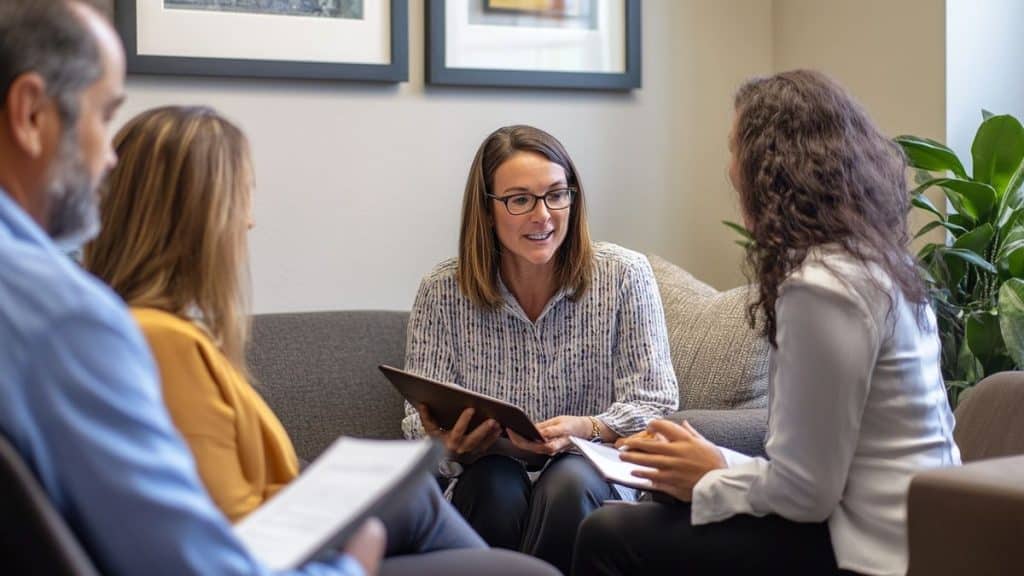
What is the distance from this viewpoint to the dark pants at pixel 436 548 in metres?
1.62

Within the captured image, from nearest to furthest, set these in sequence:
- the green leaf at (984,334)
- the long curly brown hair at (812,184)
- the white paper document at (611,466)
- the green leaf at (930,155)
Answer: the long curly brown hair at (812,184) < the white paper document at (611,466) < the green leaf at (984,334) < the green leaf at (930,155)

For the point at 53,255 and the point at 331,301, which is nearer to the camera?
the point at 53,255

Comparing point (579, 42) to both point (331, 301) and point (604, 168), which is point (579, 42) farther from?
point (331, 301)

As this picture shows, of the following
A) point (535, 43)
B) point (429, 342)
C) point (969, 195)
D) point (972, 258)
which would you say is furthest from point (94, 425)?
point (535, 43)

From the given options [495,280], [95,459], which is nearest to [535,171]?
[495,280]

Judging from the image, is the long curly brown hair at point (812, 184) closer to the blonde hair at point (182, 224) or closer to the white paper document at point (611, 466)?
the white paper document at point (611, 466)

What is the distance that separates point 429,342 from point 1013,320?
1.25 meters

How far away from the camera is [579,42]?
11.3 feet

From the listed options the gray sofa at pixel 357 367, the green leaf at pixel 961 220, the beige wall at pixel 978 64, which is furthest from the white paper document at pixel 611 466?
the beige wall at pixel 978 64

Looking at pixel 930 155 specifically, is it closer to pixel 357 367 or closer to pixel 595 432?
pixel 595 432

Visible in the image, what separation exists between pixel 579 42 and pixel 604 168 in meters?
0.35

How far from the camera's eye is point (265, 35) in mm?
3096

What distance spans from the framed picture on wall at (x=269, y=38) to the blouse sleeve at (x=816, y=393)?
5.51 feet

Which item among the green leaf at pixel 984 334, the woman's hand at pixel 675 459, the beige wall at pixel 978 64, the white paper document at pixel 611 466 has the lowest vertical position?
the white paper document at pixel 611 466
